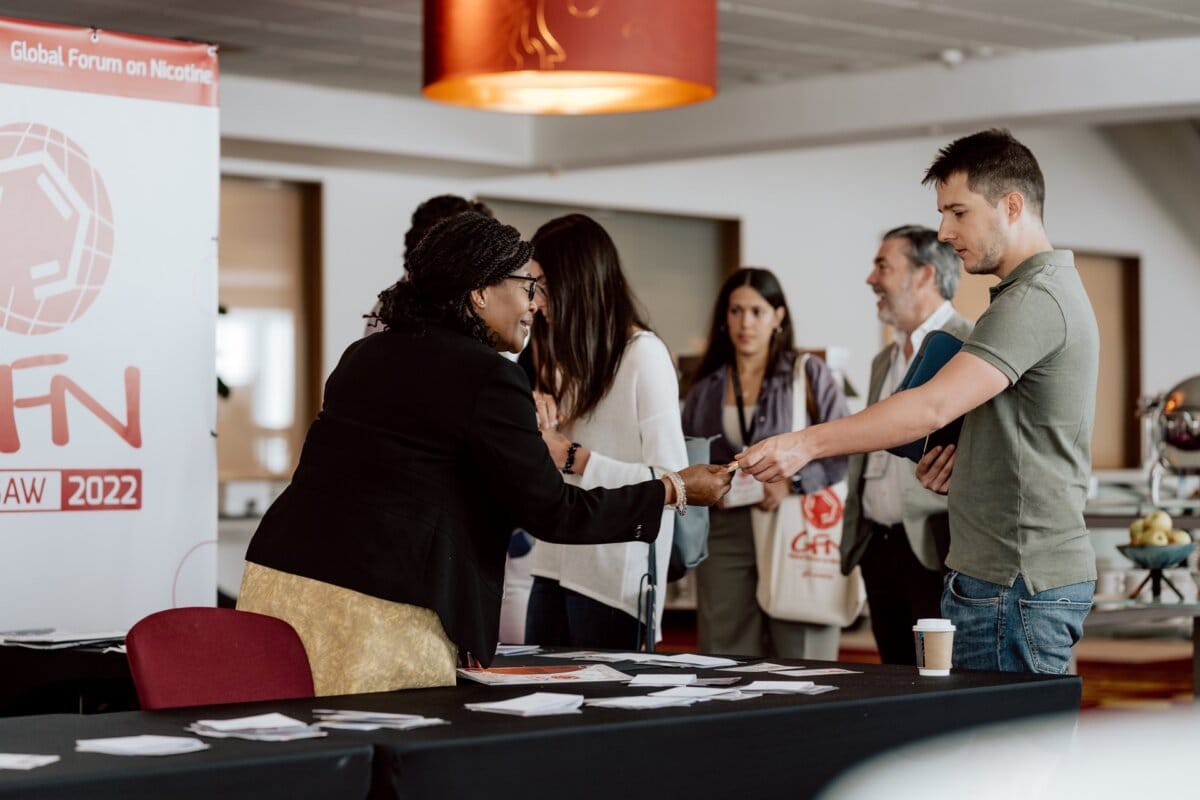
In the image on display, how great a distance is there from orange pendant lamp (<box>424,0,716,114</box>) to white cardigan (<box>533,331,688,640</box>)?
908mm

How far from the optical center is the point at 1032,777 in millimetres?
2422

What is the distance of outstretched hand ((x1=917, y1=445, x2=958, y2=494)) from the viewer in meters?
2.86

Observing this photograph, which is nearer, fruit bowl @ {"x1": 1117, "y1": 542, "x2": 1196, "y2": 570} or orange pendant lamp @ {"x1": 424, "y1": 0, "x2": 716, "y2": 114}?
orange pendant lamp @ {"x1": 424, "y1": 0, "x2": 716, "y2": 114}

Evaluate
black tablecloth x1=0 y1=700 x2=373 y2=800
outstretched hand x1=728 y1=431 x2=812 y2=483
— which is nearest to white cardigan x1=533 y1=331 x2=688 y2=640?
outstretched hand x1=728 y1=431 x2=812 y2=483

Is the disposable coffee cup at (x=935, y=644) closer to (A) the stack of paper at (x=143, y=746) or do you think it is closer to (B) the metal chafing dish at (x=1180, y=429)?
(A) the stack of paper at (x=143, y=746)

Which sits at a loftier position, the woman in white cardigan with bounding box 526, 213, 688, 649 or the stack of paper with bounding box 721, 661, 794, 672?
the woman in white cardigan with bounding box 526, 213, 688, 649

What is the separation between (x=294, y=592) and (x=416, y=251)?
60 cm

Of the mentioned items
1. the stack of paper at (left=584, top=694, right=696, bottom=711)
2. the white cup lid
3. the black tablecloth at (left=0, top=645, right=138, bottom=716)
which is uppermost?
the white cup lid

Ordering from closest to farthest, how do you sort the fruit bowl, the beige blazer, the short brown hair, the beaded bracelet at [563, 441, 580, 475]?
the short brown hair < the beaded bracelet at [563, 441, 580, 475] < the beige blazer < the fruit bowl

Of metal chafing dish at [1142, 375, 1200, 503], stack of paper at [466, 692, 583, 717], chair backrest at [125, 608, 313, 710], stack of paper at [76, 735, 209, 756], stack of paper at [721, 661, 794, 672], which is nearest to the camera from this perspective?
stack of paper at [76, 735, 209, 756]

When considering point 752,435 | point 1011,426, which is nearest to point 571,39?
point 752,435

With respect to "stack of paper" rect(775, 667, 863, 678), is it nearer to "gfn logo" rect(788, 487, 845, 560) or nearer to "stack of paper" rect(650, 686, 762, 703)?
"stack of paper" rect(650, 686, 762, 703)

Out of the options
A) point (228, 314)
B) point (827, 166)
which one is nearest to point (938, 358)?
point (228, 314)

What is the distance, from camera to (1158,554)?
15.4 feet
